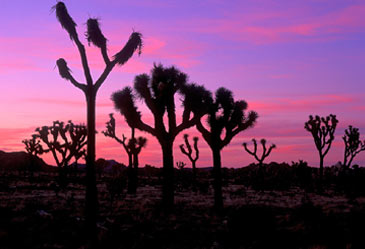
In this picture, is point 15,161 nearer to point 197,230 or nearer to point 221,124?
point 221,124

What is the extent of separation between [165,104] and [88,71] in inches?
264

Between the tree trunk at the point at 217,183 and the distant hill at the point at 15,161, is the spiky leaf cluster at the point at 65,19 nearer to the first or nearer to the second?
the tree trunk at the point at 217,183

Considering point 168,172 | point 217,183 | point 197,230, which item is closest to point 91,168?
point 197,230

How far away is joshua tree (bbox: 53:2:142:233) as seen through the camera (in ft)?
45.1

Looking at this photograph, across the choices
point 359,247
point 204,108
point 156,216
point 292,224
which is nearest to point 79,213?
point 156,216

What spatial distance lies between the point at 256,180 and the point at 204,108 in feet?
61.6

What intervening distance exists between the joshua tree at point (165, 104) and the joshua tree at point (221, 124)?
0.60 m

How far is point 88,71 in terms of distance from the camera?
13945mm

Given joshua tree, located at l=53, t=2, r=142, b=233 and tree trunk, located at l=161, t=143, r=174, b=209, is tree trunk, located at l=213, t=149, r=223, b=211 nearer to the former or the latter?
tree trunk, located at l=161, t=143, r=174, b=209

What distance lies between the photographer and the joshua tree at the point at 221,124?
66.5 ft

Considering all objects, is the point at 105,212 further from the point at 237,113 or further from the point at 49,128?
the point at 49,128

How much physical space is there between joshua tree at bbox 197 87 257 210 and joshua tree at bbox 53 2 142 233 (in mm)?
7040

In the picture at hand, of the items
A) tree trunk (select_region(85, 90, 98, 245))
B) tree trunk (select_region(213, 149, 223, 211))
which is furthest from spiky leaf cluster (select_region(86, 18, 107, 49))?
tree trunk (select_region(213, 149, 223, 211))

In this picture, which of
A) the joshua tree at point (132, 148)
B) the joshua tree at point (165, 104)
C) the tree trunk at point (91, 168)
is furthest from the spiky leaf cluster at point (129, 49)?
the joshua tree at point (132, 148)
